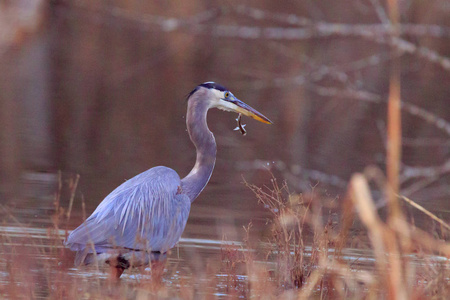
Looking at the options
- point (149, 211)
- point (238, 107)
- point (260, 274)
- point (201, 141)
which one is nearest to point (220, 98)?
point (238, 107)

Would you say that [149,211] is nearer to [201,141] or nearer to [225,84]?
[201,141]

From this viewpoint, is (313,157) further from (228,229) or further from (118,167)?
(228,229)

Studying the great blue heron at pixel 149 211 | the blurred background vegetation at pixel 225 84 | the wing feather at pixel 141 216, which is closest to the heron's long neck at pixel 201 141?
the great blue heron at pixel 149 211

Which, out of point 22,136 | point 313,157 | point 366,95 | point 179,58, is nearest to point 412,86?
point 179,58

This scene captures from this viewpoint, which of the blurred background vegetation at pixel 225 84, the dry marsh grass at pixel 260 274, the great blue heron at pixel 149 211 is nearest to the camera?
the blurred background vegetation at pixel 225 84

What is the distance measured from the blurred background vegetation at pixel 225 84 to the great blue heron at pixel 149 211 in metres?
0.56

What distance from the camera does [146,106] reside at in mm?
15914

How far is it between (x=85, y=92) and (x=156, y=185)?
11.2 metres

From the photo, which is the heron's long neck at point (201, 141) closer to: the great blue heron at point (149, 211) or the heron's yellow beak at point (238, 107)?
the great blue heron at point (149, 211)

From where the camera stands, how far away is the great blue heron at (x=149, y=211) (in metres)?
5.15

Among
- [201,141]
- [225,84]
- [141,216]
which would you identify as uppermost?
[225,84]

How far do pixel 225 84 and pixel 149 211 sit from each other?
1146 cm

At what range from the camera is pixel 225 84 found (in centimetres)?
1705

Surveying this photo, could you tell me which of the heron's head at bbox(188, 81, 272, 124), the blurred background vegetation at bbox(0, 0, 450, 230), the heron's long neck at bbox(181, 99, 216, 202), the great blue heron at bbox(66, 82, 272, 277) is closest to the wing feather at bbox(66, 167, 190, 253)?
the great blue heron at bbox(66, 82, 272, 277)
